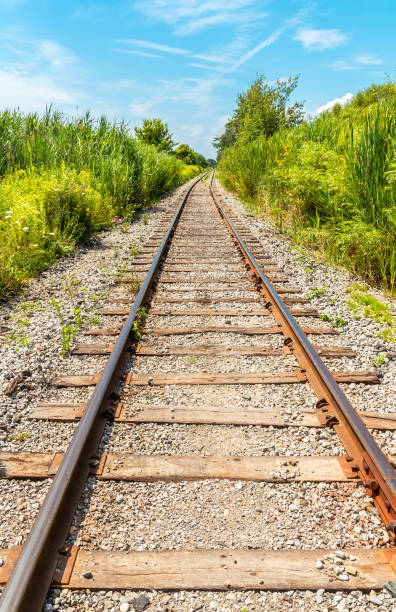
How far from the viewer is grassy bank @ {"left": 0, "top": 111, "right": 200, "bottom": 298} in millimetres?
5926

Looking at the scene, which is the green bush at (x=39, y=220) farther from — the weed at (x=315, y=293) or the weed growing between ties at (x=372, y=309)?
the weed growing between ties at (x=372, y=309)

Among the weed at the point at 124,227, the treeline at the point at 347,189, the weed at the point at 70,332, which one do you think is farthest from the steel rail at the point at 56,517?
the weed at the point at 124,227

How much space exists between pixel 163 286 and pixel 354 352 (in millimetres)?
2644

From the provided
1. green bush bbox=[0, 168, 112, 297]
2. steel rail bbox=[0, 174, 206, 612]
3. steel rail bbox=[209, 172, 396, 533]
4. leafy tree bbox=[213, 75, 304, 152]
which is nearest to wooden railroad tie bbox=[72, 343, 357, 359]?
steel rail bbox=[209, 172, 396, 533]

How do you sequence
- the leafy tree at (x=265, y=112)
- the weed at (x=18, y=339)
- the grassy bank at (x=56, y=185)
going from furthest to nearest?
the leafy tree at (x=265, y=112), the grassy bank at (x=56, y=185), the weed at (x=18, y=339)

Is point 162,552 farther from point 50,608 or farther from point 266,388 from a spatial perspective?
point 266,388

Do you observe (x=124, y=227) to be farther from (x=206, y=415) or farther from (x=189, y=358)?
(x=206, y=415)

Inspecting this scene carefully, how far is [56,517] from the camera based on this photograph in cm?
175

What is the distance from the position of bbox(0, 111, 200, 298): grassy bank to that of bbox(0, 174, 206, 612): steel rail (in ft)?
9.53

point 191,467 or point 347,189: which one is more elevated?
point 347,189

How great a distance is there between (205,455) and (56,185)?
20.4 ft

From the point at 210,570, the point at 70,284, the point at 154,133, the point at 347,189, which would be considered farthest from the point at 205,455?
the point at 154,133

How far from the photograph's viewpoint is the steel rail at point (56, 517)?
145 cm

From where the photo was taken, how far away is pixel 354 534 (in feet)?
6.12
